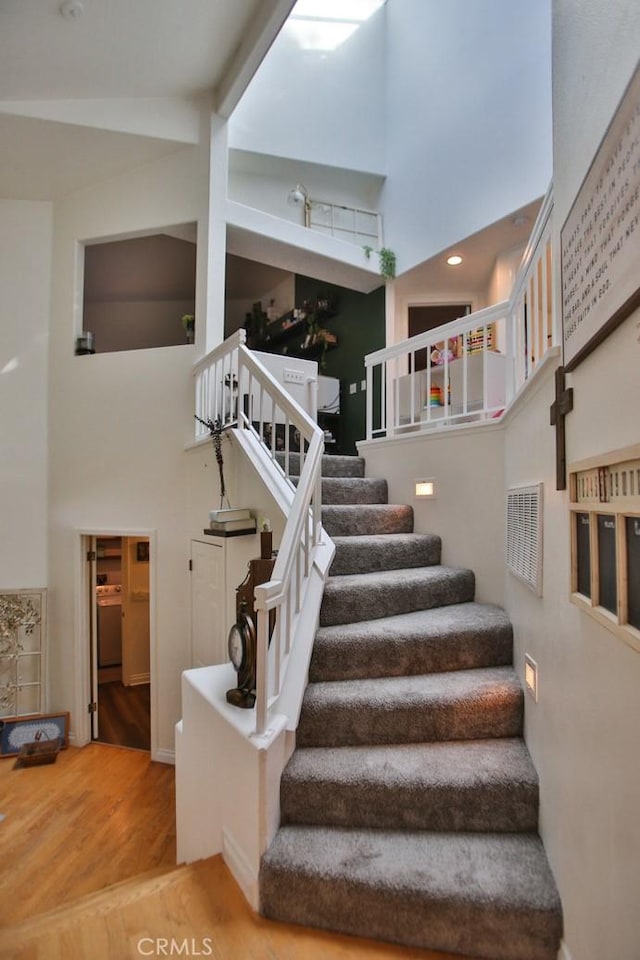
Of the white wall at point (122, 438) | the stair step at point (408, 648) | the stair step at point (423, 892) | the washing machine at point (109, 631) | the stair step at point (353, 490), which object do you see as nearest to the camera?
the stair step at point (423, 892)

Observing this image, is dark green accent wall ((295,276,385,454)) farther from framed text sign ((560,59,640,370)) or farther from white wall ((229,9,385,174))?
framed text sign ((560,59,640,370))

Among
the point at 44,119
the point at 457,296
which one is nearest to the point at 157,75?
the point at 44,119

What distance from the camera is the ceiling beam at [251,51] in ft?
10.6

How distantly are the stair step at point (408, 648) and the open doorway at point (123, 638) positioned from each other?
3.33 metres

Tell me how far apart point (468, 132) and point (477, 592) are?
443 centimetres

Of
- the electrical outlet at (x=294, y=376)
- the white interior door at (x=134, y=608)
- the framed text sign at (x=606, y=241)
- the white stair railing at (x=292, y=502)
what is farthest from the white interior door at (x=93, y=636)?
the framed text sign at (x=606, y=241)

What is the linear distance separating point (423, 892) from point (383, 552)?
1.69m

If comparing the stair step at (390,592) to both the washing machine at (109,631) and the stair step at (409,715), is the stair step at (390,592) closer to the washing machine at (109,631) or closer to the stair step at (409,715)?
the stair step at (409,715)

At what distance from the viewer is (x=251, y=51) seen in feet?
11.5

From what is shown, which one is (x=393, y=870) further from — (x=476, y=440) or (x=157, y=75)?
(x=157, y=75)

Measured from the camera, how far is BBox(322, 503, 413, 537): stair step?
3109mm

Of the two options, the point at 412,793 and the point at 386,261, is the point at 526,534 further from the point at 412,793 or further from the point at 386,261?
the point at 386,261

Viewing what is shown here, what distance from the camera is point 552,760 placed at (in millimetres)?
1525

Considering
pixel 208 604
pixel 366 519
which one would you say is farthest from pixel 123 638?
pixel 366 519
